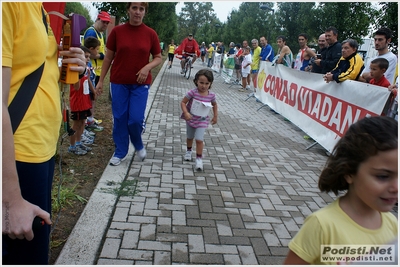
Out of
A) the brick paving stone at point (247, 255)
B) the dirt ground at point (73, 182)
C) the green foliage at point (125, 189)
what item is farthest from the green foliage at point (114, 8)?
the brick paving stone at point (247, 255)

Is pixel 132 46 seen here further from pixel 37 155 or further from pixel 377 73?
pixel 377 73

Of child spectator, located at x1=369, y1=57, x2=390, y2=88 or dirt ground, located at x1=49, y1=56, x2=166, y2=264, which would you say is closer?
dirt ground, located at x1=49, y1=56, x2=166, y2=264

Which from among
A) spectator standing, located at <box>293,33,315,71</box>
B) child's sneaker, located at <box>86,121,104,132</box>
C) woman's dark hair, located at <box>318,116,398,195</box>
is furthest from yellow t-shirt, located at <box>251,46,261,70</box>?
woman's dark hair, located at <box>318,116,398,195</box>

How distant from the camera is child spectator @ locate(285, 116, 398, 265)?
56.4 inches

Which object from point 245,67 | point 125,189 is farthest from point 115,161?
point 245,67

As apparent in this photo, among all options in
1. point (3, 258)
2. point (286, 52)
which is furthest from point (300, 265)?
point (286, 52)

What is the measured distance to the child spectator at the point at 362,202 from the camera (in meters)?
1.43

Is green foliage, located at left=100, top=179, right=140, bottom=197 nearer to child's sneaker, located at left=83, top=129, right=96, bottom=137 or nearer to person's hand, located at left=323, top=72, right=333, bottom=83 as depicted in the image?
child's sneaker, located at left=83, top=129, right=96, bottom=137

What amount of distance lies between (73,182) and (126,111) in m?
1.09

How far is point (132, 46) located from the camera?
14.4 feet

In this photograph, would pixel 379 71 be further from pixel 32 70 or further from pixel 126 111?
pixel 32 70

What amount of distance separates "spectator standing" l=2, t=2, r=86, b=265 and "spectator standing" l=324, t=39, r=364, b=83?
16.4ft

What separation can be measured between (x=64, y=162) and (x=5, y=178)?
343 centimetres

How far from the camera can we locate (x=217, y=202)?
3.75m
